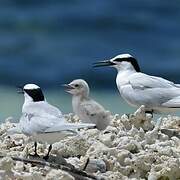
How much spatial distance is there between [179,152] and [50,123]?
87 cm

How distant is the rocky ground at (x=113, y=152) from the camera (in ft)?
17.1

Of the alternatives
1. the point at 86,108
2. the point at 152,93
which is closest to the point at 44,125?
the point at 86,108

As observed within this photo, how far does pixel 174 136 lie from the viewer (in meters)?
6.47

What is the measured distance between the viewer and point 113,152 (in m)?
5.75

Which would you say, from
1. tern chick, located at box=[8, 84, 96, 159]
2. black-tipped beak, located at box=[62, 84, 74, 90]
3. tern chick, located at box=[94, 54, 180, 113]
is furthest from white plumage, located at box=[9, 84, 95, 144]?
tern chick, located at box=[94, 54, 180, 113]

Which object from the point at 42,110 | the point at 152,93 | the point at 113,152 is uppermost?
the point at 152,93

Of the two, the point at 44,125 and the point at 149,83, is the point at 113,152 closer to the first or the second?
the point at 44,125

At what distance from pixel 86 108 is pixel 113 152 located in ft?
3.25

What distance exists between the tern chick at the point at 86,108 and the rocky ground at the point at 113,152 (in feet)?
0.27

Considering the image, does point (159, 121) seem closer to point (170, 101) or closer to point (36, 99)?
point (170, 101)

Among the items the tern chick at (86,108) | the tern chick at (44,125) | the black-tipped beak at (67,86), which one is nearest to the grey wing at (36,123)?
the tern chick at (44,125)

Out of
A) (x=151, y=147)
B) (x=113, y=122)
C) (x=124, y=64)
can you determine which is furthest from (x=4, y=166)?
(x=124, y=64)

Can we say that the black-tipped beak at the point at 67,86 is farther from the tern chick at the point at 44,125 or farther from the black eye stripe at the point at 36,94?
the tern chick at the point at 44,125

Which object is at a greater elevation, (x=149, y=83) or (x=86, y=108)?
(x=149, y=83)
